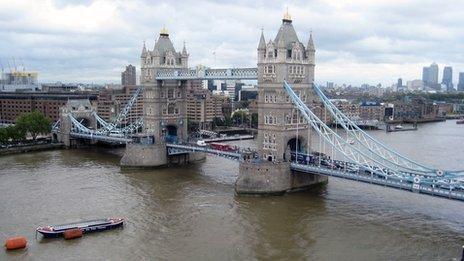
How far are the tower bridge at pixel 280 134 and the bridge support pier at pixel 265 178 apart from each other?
10 cm

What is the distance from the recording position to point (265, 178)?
5053 centimetres

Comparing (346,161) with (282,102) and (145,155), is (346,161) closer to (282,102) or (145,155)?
(282,102)

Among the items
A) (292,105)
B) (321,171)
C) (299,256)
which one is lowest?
(299,256)

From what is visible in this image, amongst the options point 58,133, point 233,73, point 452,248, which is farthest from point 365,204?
point 58,133

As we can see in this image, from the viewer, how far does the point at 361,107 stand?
16862 centimetres

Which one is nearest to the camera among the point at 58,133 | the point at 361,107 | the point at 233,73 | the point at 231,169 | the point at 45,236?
the point at 45,236

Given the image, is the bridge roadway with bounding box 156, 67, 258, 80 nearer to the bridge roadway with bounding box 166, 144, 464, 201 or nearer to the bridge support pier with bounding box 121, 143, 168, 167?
the bridge roadway with bounding box 166, 144, 464, 201

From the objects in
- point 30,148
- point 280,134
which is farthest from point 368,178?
point 30,148

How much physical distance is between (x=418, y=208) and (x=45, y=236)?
101 feet

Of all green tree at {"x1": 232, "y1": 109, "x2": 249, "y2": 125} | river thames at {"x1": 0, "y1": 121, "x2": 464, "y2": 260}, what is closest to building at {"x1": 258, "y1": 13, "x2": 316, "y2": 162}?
river thames at {"x1": 0, "y1": 121, "x2": 464, "y2": 260}

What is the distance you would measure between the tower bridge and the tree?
27.2 metres

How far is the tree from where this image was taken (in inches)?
3469

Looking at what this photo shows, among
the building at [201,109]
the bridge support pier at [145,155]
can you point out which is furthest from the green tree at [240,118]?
the bridge support pier at [145,155]

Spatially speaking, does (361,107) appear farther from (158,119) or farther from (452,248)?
(452,248)
